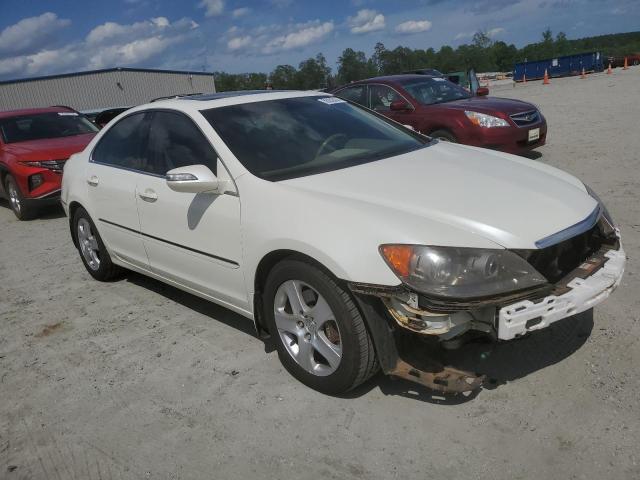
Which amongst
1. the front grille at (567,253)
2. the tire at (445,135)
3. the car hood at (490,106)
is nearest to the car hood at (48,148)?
the tire at (445,135)

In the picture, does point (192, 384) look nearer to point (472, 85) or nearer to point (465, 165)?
point (465, 165)

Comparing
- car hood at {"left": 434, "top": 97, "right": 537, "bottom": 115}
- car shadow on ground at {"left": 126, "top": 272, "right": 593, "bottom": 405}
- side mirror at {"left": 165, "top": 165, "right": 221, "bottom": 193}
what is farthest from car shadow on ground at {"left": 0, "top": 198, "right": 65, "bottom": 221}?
car shadow on ground at {"left": 126, "top": 272, "right": 593, "bottom": 405}

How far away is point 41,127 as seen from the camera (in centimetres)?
904

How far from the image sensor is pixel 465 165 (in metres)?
3.35

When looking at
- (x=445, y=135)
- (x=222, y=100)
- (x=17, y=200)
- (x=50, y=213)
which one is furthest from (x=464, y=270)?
(x=50, y=213)

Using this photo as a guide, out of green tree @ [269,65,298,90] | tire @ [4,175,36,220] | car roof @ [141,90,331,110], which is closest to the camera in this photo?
car roof @ [141,90,331,110]

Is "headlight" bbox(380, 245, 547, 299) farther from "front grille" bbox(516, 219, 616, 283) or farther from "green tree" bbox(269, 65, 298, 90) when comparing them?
"green tree" bbox(269, 65, 298, 90)

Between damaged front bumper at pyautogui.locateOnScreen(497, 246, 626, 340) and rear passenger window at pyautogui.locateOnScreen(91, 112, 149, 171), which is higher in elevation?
rear passenger window at pyautogui.locateOnScreen(91, 112, 149, 171)

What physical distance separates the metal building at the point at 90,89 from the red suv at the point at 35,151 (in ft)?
122

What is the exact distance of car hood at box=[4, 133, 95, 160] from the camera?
8.07 m

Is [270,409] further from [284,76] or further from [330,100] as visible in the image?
[284,76]

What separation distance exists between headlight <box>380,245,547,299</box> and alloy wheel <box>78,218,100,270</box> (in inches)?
136

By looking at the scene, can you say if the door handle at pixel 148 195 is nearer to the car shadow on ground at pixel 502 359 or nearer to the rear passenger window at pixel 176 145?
the rear passenger window at pixel 176 145

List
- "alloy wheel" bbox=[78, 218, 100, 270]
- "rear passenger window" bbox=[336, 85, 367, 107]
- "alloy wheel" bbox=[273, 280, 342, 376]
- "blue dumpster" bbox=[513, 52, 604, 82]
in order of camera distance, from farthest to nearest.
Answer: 1. "blue dumpster" bbox=[513, 52, 604, 82]
2. "rear passenger window" bbox=[336, 85, 367, 107]
3. "alloy wheel" bbox=[78, 218, 100, 270]
4. "alloy wheel" bbox=[273, 280, 342, 376]
